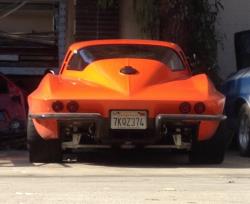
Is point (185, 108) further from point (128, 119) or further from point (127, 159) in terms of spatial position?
point (127, 159)

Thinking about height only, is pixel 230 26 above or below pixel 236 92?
above

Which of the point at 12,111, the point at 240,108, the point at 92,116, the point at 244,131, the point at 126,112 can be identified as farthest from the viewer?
the point at 12,111

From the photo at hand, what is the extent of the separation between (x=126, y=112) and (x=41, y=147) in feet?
3.82

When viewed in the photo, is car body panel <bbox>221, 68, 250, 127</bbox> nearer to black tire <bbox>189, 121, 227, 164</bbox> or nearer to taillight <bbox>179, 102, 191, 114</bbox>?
black tire <bbox>189, 121, 227, 164</bbox>

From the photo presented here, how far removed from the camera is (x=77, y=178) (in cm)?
857

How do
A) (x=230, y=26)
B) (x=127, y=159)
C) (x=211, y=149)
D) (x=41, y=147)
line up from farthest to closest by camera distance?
1. (x=230, y=26)
2. (x=127, y=159)
3. (x=211, y=149)
4. (x=41, y=147)

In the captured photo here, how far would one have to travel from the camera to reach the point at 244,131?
11516mm

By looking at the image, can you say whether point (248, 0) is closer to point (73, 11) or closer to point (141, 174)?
point (73, 11)

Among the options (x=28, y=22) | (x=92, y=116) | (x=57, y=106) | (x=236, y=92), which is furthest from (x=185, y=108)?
(x=28, y=22)

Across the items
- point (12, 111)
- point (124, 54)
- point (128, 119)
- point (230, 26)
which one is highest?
point (230, 26)

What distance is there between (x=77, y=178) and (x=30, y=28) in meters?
8.14

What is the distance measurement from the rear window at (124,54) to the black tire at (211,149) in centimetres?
127

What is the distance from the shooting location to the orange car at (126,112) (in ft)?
Result: 30.3

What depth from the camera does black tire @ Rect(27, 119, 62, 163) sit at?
9555 mm
